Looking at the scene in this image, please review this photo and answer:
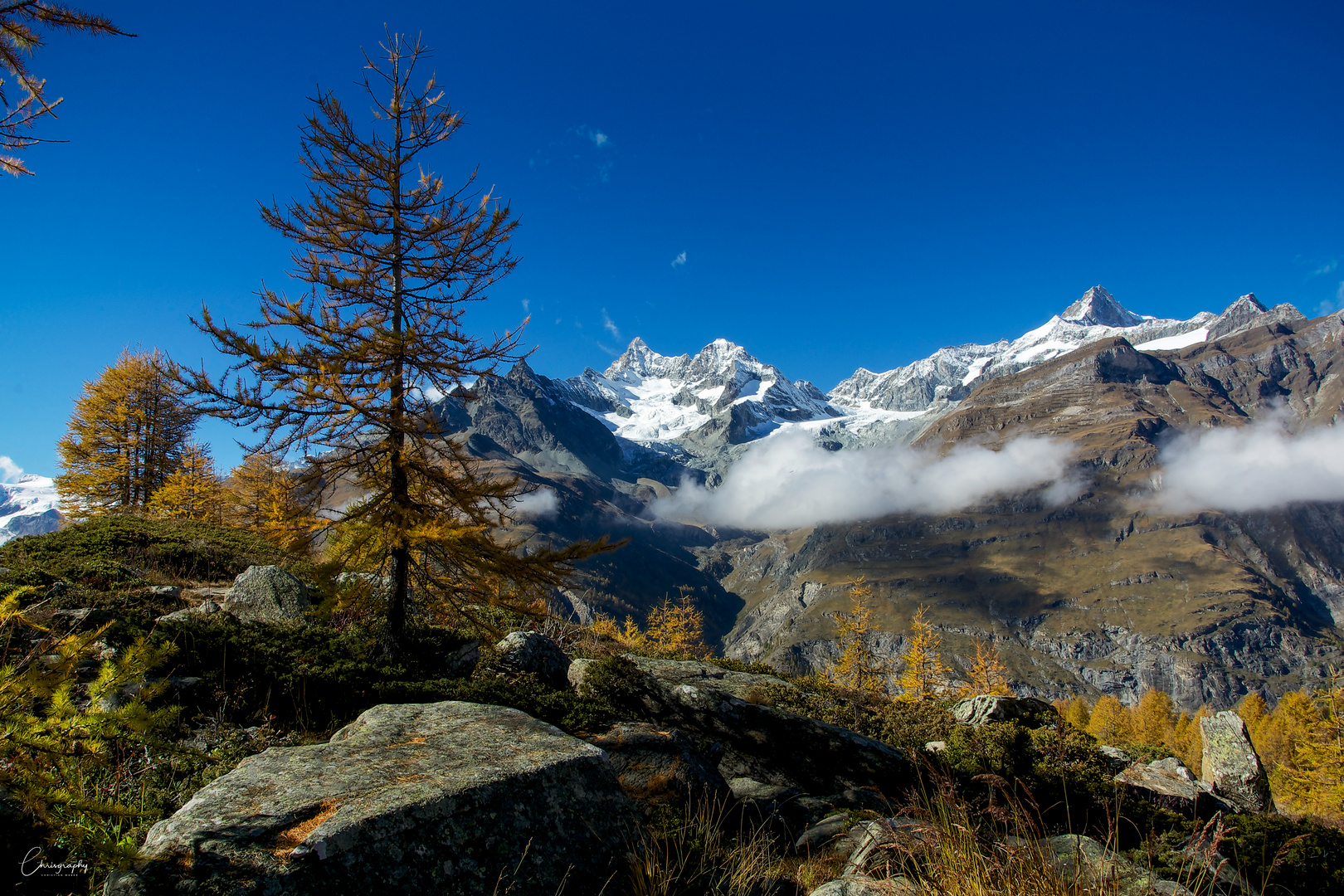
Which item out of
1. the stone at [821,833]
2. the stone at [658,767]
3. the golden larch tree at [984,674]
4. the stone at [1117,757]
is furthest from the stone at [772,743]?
the golden larch tree at [984,674]

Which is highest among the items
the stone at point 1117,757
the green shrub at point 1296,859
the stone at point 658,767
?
the stone at point 658,767

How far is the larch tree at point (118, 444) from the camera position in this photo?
37625mm

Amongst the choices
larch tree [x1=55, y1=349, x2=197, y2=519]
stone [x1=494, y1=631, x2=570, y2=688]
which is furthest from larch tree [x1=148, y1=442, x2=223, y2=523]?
stone [x1=494, y1=631, x2=570, y2=688]

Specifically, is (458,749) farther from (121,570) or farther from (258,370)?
(121,570)

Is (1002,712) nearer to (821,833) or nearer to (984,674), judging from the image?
(821,833)

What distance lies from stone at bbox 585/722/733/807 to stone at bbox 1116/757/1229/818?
29.1 feet

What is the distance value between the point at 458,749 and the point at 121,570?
575 inches

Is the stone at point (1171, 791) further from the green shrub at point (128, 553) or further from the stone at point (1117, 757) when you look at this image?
the green shrub at point (128, 553)

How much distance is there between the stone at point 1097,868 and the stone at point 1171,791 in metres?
6.37

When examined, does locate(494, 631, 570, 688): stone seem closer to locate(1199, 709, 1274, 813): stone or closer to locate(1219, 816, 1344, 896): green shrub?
locate(1219, 816, 1344, 896): green shrub

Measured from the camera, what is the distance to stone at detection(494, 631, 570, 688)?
1305 cm

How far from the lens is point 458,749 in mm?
5539

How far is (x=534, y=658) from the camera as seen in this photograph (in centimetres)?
1334

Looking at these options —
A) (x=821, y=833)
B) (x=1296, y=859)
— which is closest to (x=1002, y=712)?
(x=1296, y=859)
